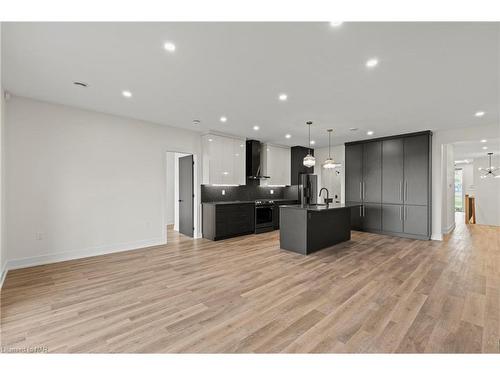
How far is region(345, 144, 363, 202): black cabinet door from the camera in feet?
22.6

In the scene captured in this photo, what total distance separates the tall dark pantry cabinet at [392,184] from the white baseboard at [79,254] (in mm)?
5759

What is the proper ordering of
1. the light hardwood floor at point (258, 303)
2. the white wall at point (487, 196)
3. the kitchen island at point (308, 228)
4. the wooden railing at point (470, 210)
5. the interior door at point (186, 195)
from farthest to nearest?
1. the wooden railing at point (470, 210)
2. the white wall at point (487, 196)
3. the interior door at point (186, 195)
4. the kitchen island at point (308, 228)
5. the light hardwood floor at point (258, 303)

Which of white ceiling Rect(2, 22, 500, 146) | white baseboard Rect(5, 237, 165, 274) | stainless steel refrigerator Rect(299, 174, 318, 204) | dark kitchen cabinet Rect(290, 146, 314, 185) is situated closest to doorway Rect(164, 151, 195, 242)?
white baseboard Rect(5, 237, 165, 274)

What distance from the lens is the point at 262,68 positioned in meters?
2.76

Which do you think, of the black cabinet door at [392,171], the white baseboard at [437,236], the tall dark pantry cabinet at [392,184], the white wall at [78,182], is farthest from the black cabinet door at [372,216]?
the white wall at [78,182]

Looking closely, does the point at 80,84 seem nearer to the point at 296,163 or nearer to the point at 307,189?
the point at 296,163

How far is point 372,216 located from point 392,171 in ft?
4.54

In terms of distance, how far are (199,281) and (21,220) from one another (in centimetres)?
319

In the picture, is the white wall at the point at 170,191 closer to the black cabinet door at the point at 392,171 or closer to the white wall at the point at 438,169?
the black cabinet door at the point at 392,171

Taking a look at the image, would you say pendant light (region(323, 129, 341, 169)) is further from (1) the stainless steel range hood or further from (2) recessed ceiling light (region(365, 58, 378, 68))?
(2) recessed ceiling light (region(365, 58, 378, 68))

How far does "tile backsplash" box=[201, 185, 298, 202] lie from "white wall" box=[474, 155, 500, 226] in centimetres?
733

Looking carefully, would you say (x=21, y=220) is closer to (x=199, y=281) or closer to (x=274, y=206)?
(x=199, y=281)

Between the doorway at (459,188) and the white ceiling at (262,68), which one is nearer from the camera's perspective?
the white ceiling at (262,68)

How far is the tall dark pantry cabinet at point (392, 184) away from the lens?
18.9 ft
